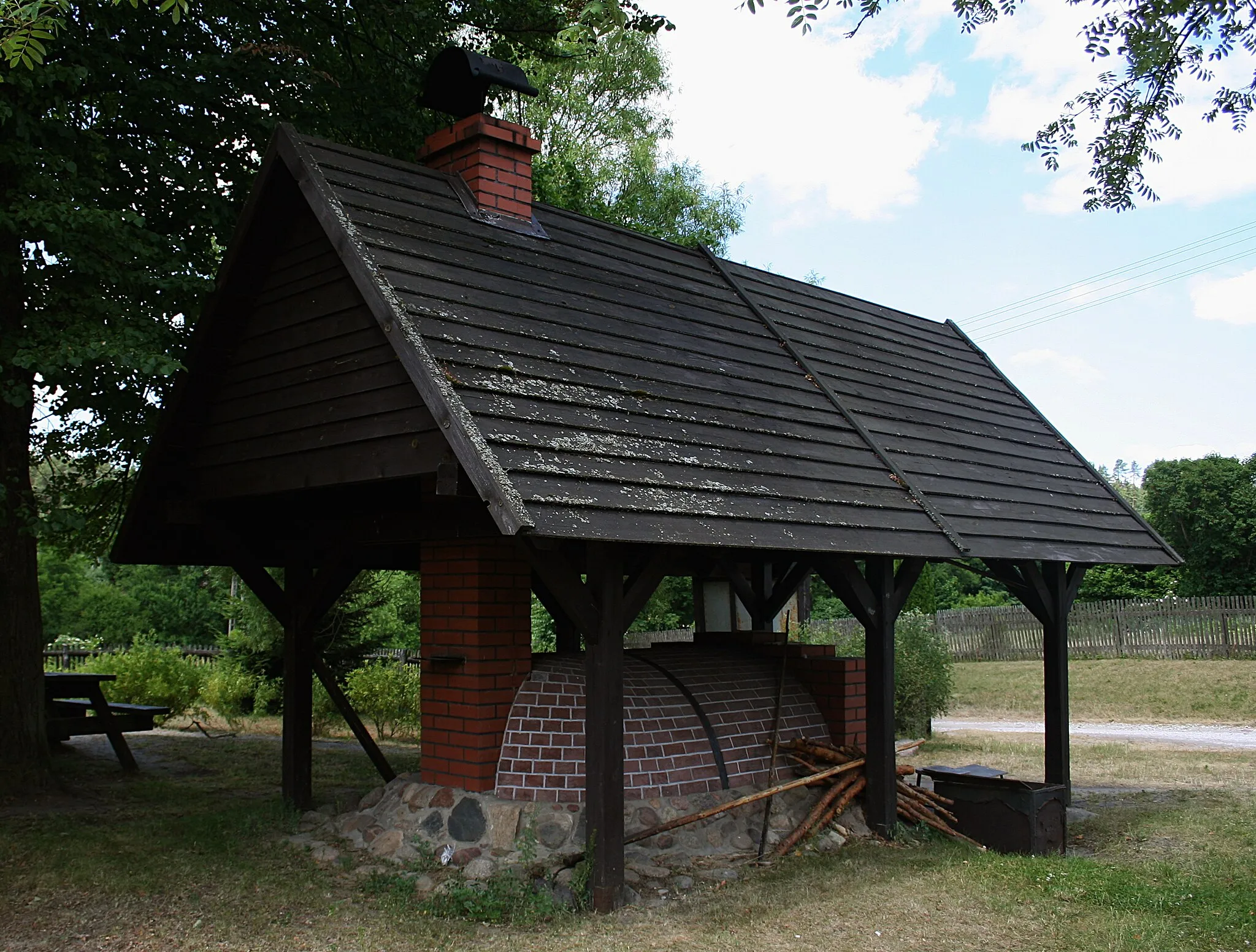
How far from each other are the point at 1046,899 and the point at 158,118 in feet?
29.4

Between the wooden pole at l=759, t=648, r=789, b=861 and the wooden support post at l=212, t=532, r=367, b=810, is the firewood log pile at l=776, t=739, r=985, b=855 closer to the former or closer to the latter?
the wooden pole at l=759, t=648, r=789, b=861

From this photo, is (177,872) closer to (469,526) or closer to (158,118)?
(469,526)

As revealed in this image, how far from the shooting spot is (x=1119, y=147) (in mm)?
8570

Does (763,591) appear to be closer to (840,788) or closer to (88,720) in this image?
(840,788)

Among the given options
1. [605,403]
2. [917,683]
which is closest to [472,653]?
[605,403]

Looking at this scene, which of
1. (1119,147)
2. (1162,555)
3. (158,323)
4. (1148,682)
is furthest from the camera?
(1148,682)

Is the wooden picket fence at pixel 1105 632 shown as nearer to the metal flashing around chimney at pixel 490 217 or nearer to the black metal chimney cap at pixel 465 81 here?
the black metal chimney cap at pixel 465 81

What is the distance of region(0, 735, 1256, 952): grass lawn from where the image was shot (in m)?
5.66

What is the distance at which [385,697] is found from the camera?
47.1 feet

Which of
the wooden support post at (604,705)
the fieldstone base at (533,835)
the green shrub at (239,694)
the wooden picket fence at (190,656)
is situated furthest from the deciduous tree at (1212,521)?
the wooden support post at (604,705)

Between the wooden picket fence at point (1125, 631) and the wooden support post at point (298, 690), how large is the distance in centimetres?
2018

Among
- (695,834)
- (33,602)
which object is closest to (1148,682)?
(695,834)

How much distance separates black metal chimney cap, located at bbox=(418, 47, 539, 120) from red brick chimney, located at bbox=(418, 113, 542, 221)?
11.7 inches

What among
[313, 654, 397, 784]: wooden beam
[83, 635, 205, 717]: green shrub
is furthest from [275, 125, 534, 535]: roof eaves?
[83, 635, 205, 717]: green shrub
